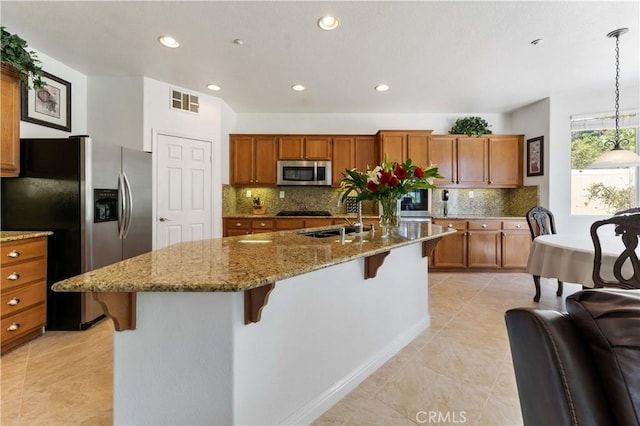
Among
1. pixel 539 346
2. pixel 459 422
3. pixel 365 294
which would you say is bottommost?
pixel 459 422

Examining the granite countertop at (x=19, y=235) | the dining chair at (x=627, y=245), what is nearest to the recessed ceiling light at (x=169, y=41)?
the granite countertop at (x=19, y=235)

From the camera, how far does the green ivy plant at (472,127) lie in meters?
4.70

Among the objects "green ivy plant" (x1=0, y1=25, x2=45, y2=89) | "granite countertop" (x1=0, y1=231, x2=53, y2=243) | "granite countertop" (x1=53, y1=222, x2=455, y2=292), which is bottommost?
"granite countertop" (x1=53, y1=222, x2=455, y2=292)

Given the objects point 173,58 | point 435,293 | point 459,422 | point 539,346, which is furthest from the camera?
point 435,293

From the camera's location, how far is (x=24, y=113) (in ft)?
9.16

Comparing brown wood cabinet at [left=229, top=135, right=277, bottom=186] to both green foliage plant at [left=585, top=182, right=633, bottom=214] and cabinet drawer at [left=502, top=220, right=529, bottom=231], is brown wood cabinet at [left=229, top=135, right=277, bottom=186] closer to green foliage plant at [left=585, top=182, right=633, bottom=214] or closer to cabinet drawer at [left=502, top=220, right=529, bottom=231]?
cabinet drawer at [left=502, top=220, right=529, bottom=231]

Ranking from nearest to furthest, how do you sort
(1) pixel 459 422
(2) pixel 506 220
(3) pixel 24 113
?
(1) pixel 459 422 < (3) pixel 24 113 < (2) pixel 506 220

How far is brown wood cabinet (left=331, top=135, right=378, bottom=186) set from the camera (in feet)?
15.9

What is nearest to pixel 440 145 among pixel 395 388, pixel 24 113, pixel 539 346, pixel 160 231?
pixel 395 388

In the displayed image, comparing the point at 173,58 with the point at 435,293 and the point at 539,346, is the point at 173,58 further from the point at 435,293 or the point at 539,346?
the point at 435,293

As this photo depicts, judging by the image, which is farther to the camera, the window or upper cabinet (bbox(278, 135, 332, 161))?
upper cabinet (bbox(278, 135, 332, 161))

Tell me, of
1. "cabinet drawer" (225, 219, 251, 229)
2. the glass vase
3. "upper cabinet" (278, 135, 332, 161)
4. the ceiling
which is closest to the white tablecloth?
the glass vase

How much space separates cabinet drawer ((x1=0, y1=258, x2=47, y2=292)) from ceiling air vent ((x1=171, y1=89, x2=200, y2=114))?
230cm

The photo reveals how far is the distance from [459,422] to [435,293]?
6.96ft
